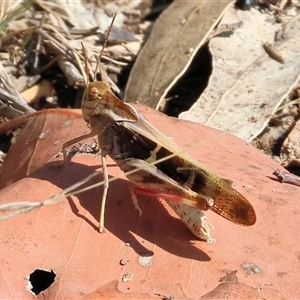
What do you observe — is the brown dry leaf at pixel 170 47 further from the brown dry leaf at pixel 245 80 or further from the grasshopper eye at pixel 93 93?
the grasshopper eye at pixel 93 93

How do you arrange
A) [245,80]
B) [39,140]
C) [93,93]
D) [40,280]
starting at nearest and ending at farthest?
[40,280] → [93,93] → [39,140] → [245,80]

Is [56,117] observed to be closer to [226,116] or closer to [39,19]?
A: [226,116]

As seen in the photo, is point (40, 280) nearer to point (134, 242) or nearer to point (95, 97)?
point (134, 242)

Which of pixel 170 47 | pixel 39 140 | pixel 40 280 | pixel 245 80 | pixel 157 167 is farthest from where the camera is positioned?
pixel 170 47

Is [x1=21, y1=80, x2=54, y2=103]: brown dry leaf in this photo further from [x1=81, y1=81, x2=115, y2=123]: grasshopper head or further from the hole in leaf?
the hole in leaf

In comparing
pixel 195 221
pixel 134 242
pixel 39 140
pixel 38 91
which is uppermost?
pixel 195 221

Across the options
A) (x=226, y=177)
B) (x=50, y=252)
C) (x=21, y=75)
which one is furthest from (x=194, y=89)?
(x=50, y=252)

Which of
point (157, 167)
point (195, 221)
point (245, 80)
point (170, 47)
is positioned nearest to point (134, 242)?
point (195, 221)

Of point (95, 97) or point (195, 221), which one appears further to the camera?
point (95, 97)
